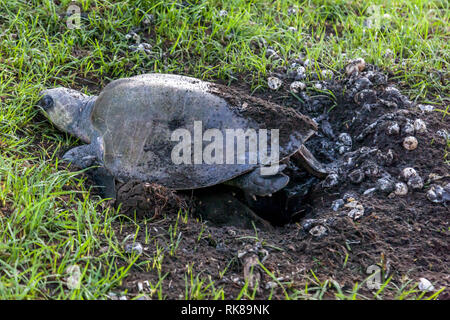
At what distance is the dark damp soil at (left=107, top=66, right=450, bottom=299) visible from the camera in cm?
245

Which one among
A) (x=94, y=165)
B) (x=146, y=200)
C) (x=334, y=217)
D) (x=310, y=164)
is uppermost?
(x=334, y=217)

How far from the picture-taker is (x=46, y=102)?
11.8 ft

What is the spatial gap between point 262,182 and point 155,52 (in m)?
1.68

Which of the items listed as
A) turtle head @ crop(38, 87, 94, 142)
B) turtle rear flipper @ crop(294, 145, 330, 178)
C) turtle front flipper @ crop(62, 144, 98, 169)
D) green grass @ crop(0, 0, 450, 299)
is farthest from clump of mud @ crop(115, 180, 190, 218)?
turtle rear flipper @ crop(294, 145, 330, 178)

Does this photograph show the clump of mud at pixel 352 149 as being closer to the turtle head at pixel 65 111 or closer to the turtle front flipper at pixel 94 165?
the turtle front flipper at pixel 94 165

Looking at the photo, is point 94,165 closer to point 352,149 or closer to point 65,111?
point 65,111

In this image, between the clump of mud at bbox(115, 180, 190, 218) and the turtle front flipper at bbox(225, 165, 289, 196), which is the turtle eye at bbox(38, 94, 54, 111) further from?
the turtle front flipper at bbox(225, 165, 289, 196)

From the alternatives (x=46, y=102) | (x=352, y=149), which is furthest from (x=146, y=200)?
(x=352, y=149)

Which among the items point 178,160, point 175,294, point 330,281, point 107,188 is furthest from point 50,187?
point 330,281

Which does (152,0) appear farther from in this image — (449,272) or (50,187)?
(449,272)

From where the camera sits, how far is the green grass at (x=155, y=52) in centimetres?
288

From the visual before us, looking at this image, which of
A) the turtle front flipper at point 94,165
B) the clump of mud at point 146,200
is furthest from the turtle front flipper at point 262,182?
the turtle front flipper at point 94,165

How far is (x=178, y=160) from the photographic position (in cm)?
317
